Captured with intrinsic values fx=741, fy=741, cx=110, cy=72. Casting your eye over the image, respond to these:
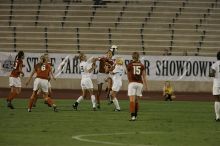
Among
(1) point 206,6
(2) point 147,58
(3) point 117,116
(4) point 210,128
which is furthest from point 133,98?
(1) point 206,6

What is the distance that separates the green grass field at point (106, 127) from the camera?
17489 millimetres

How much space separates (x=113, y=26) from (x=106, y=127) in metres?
27.2

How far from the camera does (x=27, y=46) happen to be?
1858 inches

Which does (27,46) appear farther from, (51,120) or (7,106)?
(51,120)

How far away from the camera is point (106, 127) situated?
21.2 metres

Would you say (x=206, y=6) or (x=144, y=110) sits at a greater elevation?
(x=206, y=6)

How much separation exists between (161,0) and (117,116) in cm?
2519

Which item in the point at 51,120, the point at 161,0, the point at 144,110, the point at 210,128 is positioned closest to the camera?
the point at 210,128

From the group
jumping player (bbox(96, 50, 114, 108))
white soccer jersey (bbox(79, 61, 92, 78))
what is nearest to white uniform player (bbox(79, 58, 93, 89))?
white soccer jersey (bbox(79, 61, 92, 78))

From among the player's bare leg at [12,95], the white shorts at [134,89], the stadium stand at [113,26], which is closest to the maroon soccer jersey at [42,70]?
the player's bare leg at [12,95]

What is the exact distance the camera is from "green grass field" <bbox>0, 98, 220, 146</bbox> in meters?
17.5

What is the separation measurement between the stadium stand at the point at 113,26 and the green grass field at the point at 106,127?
16442 mm

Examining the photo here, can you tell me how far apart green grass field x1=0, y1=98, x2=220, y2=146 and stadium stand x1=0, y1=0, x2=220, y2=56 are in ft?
53.9

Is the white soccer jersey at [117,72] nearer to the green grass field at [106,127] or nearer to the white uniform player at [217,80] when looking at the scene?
the green grass field at [106,127]
